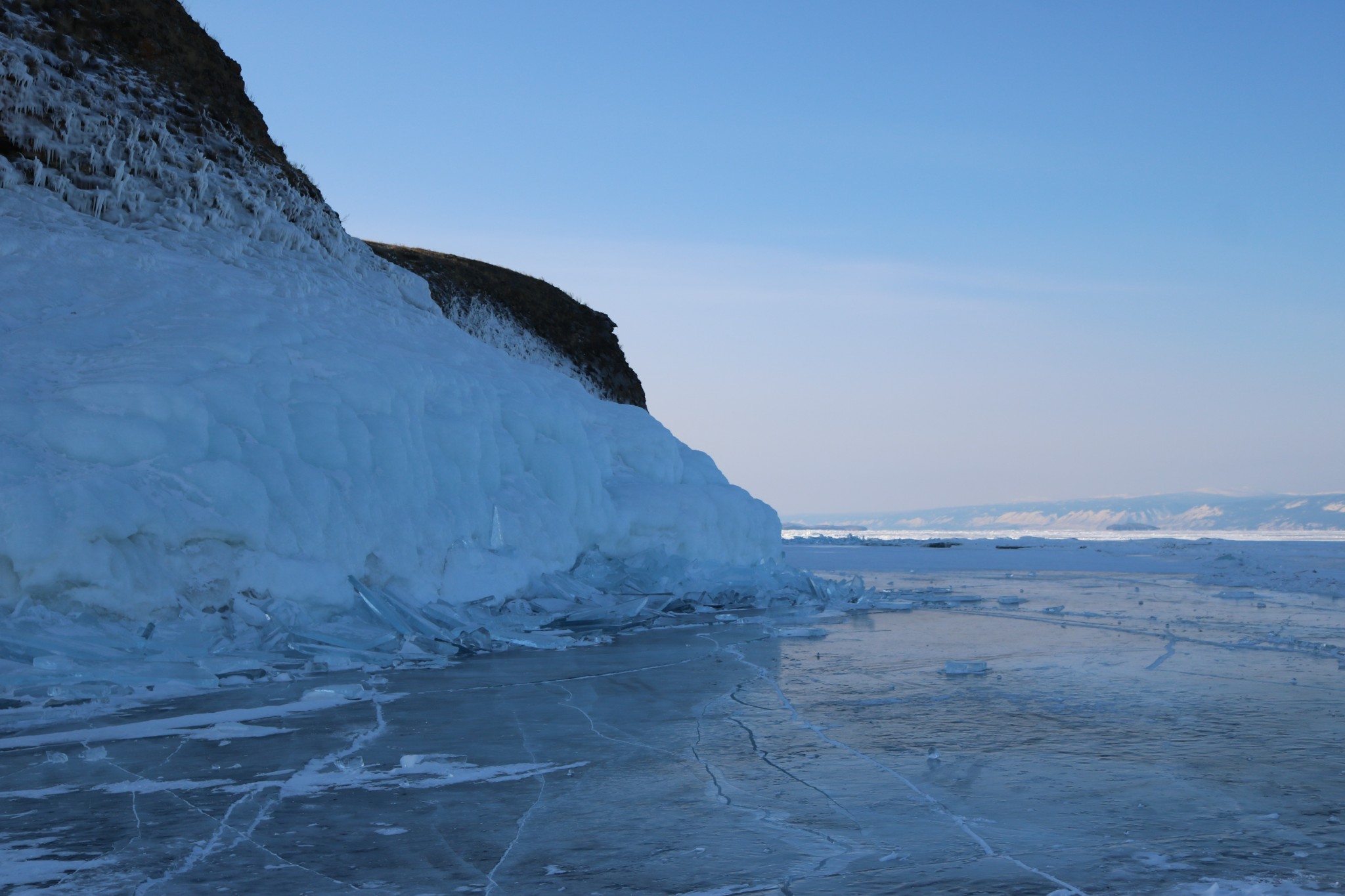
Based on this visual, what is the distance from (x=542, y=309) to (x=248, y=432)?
22.1 metres

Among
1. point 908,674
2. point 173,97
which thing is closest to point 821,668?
point 908,674

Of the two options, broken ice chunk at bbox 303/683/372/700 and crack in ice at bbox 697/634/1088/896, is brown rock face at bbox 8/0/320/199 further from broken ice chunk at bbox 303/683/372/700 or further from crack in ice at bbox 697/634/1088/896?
crack in ice at bbox 697/634/1088/896

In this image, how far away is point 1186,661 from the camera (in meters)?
7.65

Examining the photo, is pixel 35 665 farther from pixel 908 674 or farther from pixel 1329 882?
pixel 1329 882

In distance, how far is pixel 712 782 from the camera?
4.15m

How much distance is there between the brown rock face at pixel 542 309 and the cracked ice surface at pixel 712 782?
21624 millimetres

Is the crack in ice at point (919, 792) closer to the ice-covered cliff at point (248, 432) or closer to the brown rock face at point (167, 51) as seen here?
the ice-covered cliff at point (248, 432)

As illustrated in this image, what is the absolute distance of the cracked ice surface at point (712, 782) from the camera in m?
3.02

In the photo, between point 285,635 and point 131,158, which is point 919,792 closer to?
point 285,635

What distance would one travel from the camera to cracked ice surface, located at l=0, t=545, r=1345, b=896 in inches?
119

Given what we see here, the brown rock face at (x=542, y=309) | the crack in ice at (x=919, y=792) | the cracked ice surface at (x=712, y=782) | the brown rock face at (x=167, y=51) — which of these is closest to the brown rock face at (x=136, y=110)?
the brown rock face at (x=167, y=51)

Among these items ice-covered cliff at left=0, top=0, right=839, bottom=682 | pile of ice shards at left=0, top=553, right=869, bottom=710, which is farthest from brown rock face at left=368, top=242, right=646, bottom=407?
pile of ice shards at left=0, top=553, right=869, bottom=710

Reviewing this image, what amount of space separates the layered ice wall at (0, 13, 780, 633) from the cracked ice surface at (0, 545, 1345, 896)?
5.76 ft

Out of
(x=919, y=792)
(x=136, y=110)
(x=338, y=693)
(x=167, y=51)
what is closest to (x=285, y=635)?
(x=338, y=693)
